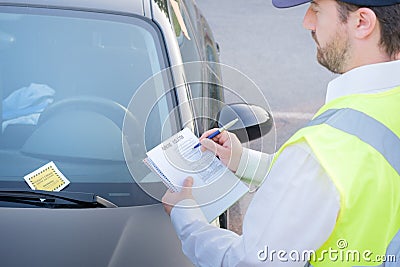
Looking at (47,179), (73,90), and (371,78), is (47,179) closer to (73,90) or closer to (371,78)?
(73,90)

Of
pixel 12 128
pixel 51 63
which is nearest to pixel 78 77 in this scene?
pixel 51 63

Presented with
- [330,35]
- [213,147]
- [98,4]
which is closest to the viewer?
[330,35]

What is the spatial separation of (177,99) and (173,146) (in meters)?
0.69

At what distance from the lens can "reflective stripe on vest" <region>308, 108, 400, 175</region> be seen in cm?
138

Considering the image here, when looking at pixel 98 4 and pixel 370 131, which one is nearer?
pixel 370 131

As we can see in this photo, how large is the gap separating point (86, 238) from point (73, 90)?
2.01 ft

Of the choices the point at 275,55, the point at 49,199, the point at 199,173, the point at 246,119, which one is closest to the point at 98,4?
the point at 246,119

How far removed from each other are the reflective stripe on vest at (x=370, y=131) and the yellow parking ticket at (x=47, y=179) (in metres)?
1.21

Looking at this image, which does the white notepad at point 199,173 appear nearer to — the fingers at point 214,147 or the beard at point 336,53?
→ the fingers at point 214,147

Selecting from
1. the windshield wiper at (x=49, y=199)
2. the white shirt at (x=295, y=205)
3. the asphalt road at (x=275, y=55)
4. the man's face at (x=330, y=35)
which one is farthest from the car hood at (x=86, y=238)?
the asphalt road at (x=275, y=55)

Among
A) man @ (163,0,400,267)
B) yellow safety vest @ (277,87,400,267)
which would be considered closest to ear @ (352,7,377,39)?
man @ (163,0,400,267)

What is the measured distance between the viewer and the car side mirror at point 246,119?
8.05 ft

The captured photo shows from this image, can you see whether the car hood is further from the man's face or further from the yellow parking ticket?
the man's face

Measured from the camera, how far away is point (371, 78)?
4.65ft
